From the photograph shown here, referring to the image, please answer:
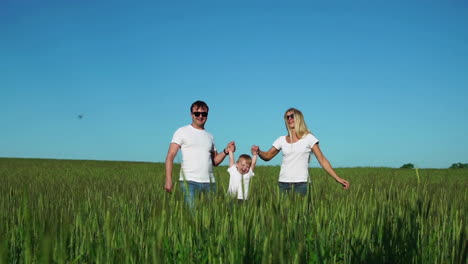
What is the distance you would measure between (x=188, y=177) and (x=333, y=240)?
9.04 feet

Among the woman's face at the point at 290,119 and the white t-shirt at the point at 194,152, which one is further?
the woman's face at the point at 290,119

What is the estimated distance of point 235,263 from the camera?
1.92 metres

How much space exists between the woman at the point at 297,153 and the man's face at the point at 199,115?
1.15 meters

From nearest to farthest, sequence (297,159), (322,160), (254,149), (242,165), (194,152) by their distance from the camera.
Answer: (194,152)
(297,159)
(322,160)
(254,149)
(242,165)

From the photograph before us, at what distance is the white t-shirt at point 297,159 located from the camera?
5602 mm

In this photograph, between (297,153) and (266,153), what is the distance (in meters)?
0.64

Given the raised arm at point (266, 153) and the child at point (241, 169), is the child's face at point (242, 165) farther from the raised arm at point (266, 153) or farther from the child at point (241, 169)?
the raised arm at point (266, 153)

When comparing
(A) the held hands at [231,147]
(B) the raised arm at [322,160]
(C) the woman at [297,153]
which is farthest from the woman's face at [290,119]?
(A) the held hands at [231,147]

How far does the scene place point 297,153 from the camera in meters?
5.65

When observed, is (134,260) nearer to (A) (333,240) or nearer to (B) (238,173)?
(A) (333,240)

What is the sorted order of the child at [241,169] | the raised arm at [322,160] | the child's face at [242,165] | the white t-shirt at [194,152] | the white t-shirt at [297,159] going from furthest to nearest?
the child's face at [242,165]
the child at [241,169]
the raised arm at [322,160]
the white t-shirt at [297,159]
the white t-shirt at [194,152]

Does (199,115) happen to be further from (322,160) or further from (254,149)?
(322,160)

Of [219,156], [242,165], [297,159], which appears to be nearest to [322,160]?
[297,159]

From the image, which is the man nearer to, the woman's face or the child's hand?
the child's hand
